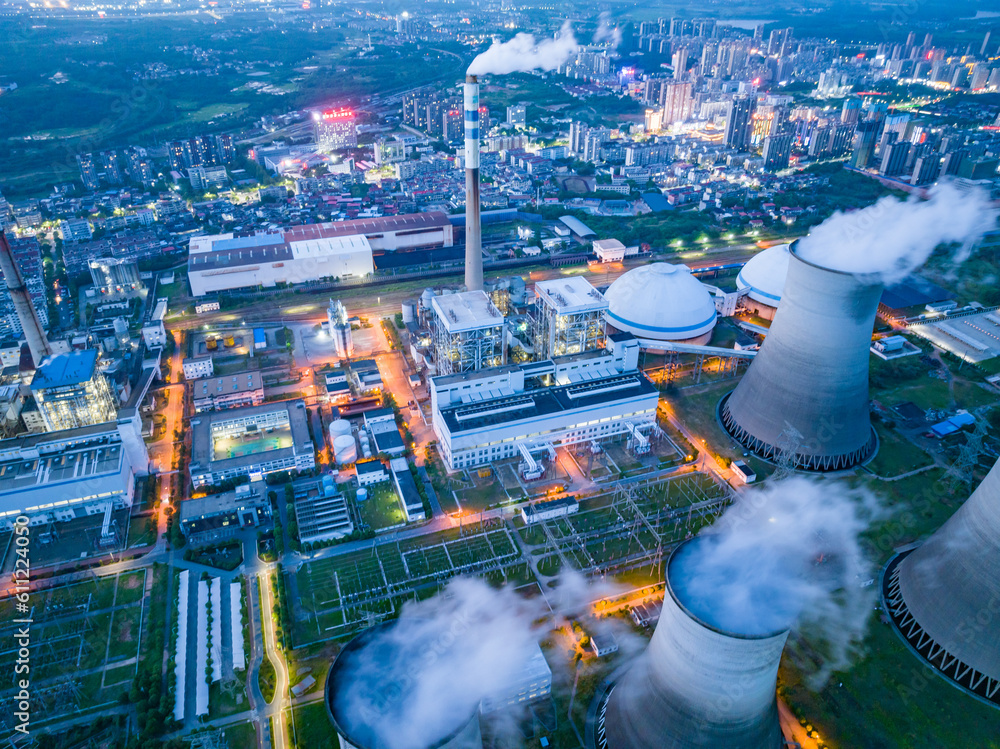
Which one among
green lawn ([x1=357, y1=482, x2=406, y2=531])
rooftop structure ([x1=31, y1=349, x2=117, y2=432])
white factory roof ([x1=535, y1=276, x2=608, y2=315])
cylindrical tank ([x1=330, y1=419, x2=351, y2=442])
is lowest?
green lawn ([x1=357, y1=482, x2=406, y2=531])

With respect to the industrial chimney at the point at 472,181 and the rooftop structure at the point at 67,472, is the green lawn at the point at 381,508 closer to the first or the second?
the rooftop structure at the point at 67,472

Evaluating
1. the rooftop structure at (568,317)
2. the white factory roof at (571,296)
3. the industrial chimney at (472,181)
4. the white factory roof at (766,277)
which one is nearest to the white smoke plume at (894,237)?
the white factory roof at (571,296)

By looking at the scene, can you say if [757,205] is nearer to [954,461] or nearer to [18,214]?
[954,461]

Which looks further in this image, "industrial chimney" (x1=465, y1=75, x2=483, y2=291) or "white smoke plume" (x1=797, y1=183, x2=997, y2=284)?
"industrial chimney" (x1=465, y1=75, x2=483, y2=291)

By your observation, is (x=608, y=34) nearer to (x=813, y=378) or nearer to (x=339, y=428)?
(x=813, y=378)

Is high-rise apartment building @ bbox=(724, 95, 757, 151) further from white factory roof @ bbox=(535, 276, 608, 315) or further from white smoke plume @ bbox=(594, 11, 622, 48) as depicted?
white smoke plume @ bbox=(594, 11, 622, 48)

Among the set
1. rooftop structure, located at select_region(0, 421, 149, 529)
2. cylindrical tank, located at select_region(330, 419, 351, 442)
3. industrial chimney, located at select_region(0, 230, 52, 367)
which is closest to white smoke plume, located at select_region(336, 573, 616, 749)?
cylindrical tank, located at select_region(330, 419, 351, 442)

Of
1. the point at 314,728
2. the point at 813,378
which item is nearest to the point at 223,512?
the point at 314,728

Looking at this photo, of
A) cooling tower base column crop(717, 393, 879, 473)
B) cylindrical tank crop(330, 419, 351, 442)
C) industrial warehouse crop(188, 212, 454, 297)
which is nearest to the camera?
cooling tower base column crop(717, 393, 879, 473)
